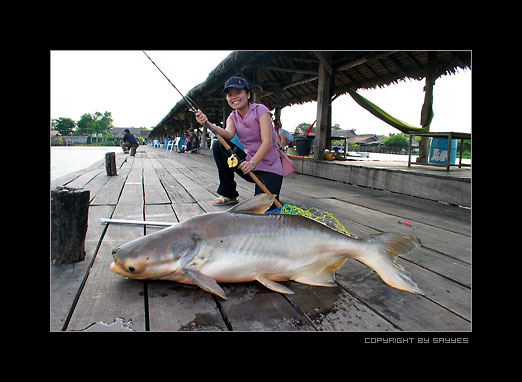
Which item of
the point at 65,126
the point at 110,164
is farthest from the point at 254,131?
the point at 65,126

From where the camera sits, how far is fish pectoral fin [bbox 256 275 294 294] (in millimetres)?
1444

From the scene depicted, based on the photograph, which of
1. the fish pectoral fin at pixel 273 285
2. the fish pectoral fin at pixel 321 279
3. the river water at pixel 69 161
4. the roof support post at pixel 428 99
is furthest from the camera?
the river water at pixel 69 161

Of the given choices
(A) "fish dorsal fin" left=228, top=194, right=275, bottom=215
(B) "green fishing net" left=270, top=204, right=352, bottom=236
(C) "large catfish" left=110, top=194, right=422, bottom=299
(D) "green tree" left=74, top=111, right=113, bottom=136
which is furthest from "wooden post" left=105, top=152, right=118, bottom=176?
(D) "green tree" left=74, top=111, right=113, bottom=136

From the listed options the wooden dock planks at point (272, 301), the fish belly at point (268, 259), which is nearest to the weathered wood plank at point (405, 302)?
the wooden dock planks at point (272, 301)

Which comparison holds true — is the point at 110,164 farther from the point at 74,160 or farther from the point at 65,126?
the point at 65,126

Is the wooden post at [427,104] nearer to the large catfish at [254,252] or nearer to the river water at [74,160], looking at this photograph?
the river water at [74,160]

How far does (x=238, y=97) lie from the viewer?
2830 mm

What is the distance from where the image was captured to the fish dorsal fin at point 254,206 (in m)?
1.67

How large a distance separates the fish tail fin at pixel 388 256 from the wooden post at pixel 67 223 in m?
1.52

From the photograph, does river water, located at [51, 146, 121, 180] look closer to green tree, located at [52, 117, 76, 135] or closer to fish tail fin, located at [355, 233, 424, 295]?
fish tail fin, located at [355, 233, 424, 295]

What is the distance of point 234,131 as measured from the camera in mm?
3209

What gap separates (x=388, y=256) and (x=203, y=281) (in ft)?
3.00

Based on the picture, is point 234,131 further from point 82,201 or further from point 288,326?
point 288,326
